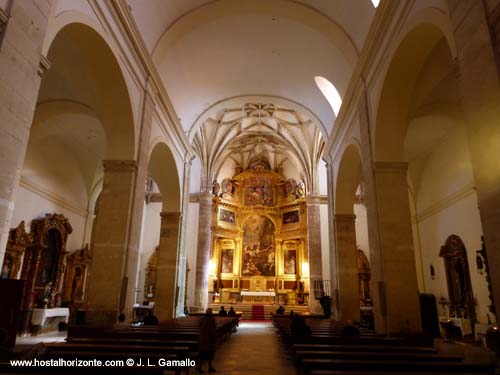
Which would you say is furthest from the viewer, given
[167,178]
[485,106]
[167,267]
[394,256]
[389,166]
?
[167,178]

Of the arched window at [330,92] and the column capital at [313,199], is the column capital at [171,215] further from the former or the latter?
the column capital at [313,199]

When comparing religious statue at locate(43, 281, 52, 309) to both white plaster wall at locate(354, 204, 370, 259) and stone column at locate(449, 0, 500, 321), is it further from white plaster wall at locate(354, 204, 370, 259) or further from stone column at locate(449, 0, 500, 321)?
white plaster wall at locate(354, 204, 370, 259)

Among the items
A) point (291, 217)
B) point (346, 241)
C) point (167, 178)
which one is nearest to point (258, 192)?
point (291, 217)

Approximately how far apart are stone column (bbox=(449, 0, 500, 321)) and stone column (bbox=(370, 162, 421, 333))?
3.67 metres

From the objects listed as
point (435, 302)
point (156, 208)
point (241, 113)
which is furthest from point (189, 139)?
point (435, 302)

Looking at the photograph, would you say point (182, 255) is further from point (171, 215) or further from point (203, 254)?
point (203, 254)

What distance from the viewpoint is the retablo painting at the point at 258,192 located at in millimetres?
26797

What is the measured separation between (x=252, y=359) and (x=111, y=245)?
3751 millimetres

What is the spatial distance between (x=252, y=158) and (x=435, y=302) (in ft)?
52.6

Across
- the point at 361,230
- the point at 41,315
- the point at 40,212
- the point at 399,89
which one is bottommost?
the point at 41,315

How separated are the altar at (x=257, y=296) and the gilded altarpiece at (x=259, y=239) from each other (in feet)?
0.21

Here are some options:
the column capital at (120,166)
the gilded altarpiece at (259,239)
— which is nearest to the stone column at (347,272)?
the column capital at (120,166)

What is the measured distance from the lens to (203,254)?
21.2m

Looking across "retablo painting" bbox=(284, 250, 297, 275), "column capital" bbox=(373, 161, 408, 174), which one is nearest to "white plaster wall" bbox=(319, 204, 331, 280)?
"retablo painting" bbox=(284, 250, 297, 275)
